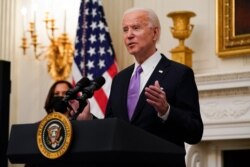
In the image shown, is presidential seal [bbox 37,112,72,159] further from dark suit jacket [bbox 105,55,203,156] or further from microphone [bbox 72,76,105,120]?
dark suit jacket [bbox 105,55,203,156]

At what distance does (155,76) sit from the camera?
2.99 m

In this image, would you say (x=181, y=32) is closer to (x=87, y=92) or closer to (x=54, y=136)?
(x=87, y=92)

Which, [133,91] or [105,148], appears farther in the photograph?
[133,91]

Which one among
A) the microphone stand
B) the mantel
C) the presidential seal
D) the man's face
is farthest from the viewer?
the mantel

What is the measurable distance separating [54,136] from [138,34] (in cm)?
81

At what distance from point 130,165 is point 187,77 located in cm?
72

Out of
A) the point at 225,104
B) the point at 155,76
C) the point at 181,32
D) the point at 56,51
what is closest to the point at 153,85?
the point at 155,76

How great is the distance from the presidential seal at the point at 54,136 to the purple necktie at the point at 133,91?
0.54 metres

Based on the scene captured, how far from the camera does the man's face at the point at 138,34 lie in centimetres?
301

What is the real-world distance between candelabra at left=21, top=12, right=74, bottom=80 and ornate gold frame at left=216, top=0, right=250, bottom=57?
2040 mm

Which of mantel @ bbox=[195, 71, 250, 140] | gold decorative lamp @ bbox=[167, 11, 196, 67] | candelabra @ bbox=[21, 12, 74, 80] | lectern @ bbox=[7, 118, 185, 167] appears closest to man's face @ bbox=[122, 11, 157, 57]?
lectern @ bbox=[7, 118, 185, 167]

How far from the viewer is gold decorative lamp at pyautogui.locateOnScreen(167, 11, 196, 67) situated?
19.3ft

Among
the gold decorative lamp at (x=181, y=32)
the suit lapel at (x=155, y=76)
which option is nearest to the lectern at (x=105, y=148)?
the suit lapel at (x=155, y=76)

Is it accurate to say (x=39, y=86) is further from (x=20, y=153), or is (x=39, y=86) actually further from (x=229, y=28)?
(x=20, y=153)
